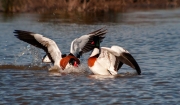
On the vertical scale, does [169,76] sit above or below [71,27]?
above

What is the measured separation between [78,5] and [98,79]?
19127 millimetres

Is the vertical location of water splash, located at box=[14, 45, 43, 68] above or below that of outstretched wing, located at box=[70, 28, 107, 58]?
below

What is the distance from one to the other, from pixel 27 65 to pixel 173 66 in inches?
120

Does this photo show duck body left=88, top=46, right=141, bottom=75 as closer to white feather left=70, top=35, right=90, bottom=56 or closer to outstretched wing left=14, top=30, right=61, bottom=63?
white feather left=70, top=35, right=90, bottom=56

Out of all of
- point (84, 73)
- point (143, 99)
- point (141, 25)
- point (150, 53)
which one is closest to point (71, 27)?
point (141, 25)

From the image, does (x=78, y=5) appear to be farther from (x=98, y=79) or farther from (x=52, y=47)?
(x=98, y=79)

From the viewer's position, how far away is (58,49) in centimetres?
1091

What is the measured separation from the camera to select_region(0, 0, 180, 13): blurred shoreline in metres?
26.3

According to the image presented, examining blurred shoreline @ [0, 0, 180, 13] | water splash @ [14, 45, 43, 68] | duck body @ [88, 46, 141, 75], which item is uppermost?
duck body @ [88, 46, 141, 75]

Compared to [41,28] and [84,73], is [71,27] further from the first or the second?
[84,73]

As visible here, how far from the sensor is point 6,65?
456 inches

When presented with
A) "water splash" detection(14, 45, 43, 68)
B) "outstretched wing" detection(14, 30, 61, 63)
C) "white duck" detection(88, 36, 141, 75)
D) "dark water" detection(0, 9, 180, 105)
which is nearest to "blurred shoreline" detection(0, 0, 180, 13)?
"dark water" detection(0, 9, 180, 105)

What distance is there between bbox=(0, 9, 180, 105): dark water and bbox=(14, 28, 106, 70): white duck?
0.95 ft

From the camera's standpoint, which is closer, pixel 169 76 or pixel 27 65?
pixel 169 76
